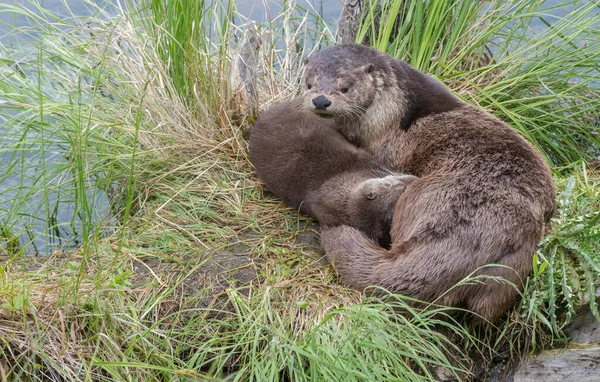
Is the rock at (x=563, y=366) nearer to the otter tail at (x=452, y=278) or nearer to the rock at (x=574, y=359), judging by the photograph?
the rock at (x=574, y=359)

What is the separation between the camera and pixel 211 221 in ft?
12.5

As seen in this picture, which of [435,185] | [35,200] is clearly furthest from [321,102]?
[35,200]

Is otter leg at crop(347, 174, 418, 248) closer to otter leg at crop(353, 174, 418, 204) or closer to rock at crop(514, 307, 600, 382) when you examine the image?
otter leg at crop(353, 174, 418, 204)

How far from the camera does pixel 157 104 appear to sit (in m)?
4.17

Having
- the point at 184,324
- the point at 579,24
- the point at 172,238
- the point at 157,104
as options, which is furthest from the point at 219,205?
the point at 579,24

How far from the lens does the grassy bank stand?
2730 mm

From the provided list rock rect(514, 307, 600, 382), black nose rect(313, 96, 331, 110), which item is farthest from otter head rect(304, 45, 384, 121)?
rock rect(514, 307, 600, 382)

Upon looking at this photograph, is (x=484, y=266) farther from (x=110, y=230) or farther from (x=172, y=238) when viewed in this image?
(x=110, y=230)

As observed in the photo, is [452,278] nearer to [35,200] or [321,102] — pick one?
[321,102]

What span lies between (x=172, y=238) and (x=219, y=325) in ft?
2.50

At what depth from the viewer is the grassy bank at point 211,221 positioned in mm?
2730

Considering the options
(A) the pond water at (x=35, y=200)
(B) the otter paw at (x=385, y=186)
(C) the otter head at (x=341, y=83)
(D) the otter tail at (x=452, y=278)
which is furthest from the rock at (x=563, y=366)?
(A) the pond water at (x=35, y=200)

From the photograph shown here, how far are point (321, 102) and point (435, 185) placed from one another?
786 mm

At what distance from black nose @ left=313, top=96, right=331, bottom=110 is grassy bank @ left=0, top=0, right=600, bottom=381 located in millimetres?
594
